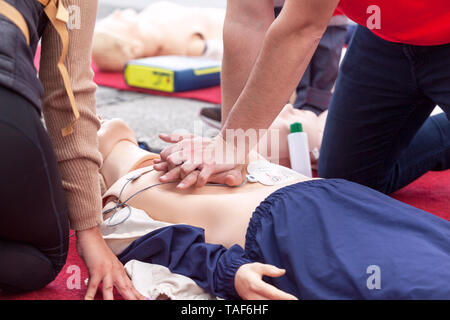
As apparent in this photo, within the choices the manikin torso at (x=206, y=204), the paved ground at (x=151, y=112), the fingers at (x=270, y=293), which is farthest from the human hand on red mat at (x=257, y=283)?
the paved ground at (x=151, y=112)

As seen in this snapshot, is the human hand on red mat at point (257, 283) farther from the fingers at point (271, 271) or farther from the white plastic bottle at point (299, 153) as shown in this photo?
the white plastic bottle at point (299, 153)

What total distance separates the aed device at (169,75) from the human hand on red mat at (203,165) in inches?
73.0

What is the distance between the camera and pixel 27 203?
774 millimetres

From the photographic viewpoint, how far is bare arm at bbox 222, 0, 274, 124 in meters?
1.24

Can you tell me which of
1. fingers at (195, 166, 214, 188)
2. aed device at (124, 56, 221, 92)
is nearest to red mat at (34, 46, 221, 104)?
aed device at (124, 56, 221, 92)

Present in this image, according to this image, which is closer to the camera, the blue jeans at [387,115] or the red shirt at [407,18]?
the red shirt at [407,18]

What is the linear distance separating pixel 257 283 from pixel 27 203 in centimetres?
38

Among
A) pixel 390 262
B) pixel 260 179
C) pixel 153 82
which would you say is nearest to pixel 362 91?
pixel 260 179

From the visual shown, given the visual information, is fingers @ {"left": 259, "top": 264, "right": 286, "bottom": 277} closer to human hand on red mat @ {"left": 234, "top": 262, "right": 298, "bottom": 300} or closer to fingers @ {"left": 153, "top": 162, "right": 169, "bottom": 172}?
human hand on red mat @ {"left": 234, "top": 262, "right": 298, "bottom": 300}

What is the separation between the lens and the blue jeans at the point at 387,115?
49.4 inches

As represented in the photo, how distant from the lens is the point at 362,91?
141 centimetres

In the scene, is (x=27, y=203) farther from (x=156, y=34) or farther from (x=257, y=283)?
(x=156, y=34)
